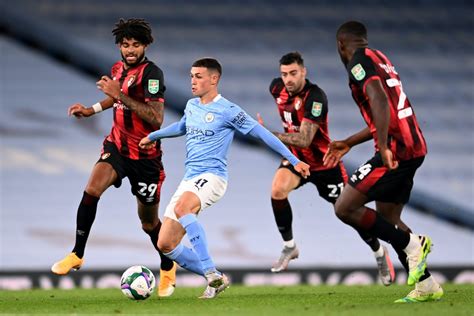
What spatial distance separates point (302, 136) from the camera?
9.33m

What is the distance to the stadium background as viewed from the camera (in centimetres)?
1496

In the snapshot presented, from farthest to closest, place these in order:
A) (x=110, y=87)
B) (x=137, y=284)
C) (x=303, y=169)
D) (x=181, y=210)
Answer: (x=110, y=87)
(x=137, y=284)
(x=181, y=210)
(x=303, y=169)

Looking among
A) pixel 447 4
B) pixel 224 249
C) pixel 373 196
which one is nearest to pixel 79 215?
pixel 373 196

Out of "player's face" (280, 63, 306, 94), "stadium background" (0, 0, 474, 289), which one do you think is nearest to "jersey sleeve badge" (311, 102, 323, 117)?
"player's face" (280, 63, 306, 94)

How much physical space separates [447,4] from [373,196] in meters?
10.6

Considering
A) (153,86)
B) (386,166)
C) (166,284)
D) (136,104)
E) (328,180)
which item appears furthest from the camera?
(328,180)

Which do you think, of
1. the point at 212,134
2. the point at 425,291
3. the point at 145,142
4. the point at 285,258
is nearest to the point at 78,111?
the point at 145,142

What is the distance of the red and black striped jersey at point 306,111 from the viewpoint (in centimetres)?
959

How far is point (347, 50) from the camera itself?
7.69 metres

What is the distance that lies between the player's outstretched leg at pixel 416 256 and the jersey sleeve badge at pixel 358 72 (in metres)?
1.23

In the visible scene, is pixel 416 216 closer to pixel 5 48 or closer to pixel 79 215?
pixel 5 48

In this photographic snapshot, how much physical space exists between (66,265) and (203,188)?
137 centimetres

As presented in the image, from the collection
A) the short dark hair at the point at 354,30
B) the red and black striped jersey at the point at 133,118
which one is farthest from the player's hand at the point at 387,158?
the red and black striped jersey at the point at 133,118

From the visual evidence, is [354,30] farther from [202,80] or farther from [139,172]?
[139,172]
